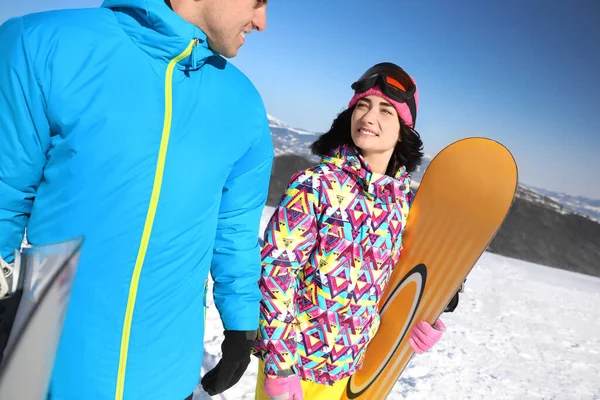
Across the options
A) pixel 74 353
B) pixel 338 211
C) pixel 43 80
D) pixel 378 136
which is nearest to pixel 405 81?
pixel 378 136

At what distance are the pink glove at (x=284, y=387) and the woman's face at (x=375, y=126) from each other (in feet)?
2.91

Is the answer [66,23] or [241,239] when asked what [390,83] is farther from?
[66,23]

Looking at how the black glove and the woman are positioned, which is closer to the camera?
the black glove

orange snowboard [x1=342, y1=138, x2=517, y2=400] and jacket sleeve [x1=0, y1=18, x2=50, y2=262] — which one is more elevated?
jacket sleeve [x1=0, y1=18, x2=50, y2=262]

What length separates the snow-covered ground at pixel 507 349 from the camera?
3480 mm

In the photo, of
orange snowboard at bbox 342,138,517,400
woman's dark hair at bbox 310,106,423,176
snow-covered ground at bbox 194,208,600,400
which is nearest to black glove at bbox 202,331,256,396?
orange snowboard at bbox 342,138,517,400

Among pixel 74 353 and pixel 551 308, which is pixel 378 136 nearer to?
pixel 74 353

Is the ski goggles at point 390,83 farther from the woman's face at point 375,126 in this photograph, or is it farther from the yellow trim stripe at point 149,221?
the yellow trim stripe at point 149,221

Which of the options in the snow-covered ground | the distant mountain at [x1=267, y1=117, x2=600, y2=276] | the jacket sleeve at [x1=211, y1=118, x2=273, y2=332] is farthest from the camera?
the distant mountain at [x1=267, y1=117, x2=600, y2=276]

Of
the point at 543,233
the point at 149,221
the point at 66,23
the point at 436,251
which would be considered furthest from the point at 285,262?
the point at 543,233

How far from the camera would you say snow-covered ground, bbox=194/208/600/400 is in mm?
3480

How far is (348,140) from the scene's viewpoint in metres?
1.60

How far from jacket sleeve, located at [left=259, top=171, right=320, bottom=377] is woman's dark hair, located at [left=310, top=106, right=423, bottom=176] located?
0.32 metres

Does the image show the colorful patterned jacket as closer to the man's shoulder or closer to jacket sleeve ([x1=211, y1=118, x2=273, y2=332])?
jacket sleeve ([x1=211, y1=118, x2=273, y2=332])
